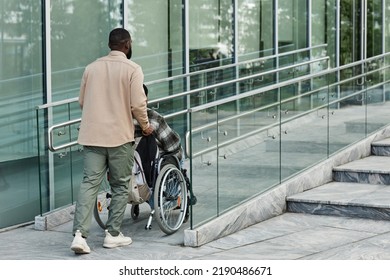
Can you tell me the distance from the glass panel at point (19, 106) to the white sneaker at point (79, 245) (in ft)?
5.48

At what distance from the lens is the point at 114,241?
6.81 meters

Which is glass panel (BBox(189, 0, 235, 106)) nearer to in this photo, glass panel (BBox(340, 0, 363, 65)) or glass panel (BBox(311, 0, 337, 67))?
glass panel (BBox(311, 0, 337, 67))

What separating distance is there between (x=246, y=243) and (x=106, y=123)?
1535 millimetres

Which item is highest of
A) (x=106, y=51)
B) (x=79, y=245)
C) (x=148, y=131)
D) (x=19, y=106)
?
(x=106, y=51)

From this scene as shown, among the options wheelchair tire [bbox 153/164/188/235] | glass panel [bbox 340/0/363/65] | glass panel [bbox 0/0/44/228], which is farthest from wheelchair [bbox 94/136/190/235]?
glass panel [bbox 340/0/363/65]

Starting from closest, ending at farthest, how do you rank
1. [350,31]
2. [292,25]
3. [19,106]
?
[19,106] < [292,25] < [350,31]

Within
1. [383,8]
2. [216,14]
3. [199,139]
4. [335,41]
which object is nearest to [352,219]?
[199,139]

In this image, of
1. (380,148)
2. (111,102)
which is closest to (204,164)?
(111,102)

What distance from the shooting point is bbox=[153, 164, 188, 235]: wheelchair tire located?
6.98m

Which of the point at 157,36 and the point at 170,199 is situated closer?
the point at 170,199

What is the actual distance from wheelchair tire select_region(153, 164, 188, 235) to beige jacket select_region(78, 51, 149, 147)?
0.59 meters

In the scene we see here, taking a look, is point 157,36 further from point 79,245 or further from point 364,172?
point 79,245
